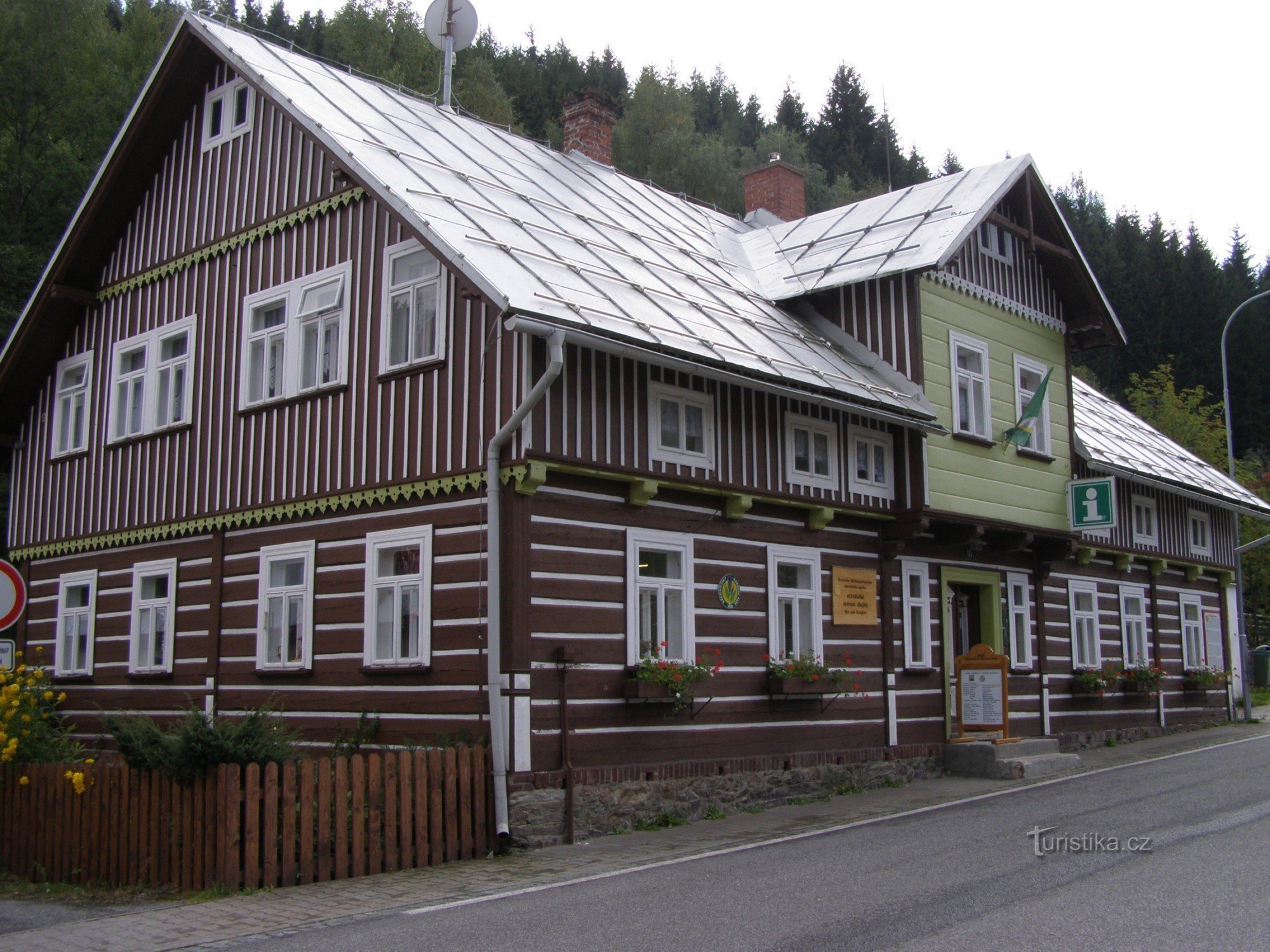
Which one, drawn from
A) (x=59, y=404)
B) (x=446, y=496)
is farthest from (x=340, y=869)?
(x=59, y=404)

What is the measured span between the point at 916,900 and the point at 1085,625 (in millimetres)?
16365

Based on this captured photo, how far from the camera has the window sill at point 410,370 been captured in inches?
566

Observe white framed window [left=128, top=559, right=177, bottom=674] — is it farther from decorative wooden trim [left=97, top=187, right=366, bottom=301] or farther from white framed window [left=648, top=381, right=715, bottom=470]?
white framed window [left=648, top=381, right=715, bottom=470]

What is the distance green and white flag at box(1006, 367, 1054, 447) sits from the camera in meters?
20.4

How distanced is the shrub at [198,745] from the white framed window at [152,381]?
23.9 feet

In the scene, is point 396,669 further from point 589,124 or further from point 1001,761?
point 589,124

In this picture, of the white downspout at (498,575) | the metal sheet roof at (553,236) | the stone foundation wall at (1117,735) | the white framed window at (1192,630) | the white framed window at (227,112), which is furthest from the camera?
the white framed window at (1192,630)

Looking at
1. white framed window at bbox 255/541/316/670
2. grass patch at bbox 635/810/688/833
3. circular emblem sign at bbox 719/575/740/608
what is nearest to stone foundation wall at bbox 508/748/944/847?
grass patch at bbox 635/810/688/833

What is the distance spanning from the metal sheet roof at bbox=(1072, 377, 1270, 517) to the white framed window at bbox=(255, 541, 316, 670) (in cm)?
1441

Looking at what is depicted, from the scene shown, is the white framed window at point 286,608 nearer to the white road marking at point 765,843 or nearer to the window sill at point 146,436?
the window sill at point 146,436

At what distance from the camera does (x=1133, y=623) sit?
26.2 m

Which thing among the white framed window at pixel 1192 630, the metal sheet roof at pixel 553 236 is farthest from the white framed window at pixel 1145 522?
the metal sheet roof at pixel 553 236

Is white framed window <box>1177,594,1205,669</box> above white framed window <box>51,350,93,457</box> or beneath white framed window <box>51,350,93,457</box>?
beneath

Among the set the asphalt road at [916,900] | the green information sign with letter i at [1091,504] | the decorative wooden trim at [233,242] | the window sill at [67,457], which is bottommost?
the asphalt road at [916,900]
